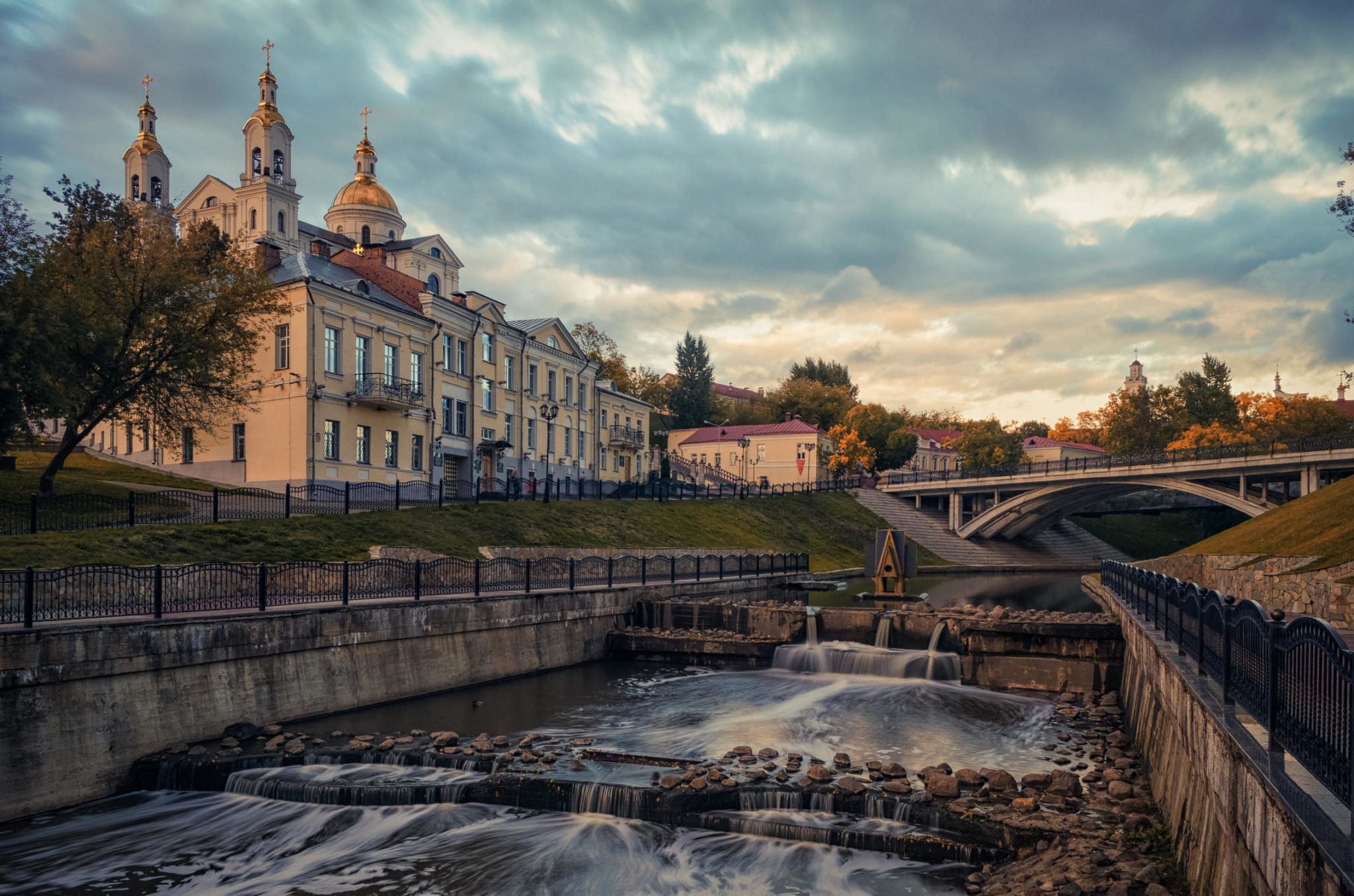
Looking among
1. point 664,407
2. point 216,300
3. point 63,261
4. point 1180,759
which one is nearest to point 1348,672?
point 1180,759

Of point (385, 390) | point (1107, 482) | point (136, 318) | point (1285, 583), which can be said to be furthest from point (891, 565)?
point (1107, 482)

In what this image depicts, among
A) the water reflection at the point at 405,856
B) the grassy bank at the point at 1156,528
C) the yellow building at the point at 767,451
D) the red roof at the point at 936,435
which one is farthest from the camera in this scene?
the red roof at the point at 936,435

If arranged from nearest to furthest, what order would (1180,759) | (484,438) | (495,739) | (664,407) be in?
(1180,759) → (495,739) → (484,438) → (664,407)

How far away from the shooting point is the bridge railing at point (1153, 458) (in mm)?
47688

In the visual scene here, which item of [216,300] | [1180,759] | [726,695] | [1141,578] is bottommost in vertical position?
[726,695]

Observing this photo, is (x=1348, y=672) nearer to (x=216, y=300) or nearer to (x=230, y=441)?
(x=216, y=300)

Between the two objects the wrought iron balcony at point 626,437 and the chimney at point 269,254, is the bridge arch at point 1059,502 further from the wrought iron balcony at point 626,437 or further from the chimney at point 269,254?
the chimney at point 269,254

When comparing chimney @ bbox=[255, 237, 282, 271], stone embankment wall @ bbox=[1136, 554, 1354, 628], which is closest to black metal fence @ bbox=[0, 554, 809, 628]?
stone embankment wall @ bbox=[1136, 554, 1354, 628]

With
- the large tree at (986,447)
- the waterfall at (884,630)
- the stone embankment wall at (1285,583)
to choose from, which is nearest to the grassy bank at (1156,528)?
the large tree at (986,447)

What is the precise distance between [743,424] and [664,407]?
8.97m

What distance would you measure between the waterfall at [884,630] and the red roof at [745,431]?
65637 mm

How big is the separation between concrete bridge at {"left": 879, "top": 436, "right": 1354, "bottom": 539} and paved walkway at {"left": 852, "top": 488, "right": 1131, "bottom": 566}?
0.90 meters

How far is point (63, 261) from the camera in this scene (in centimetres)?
2967

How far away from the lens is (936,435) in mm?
126188
